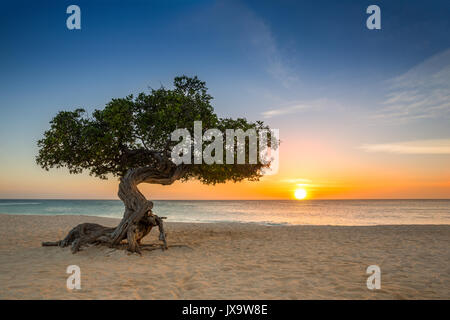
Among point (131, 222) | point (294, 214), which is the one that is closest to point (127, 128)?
point (131, 222)

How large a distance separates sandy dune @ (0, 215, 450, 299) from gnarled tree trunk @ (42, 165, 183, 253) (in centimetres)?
54

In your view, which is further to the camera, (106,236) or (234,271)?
(106,236)

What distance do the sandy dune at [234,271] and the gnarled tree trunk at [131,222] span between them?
0.54 meters

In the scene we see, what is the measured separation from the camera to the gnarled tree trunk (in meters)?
13.6

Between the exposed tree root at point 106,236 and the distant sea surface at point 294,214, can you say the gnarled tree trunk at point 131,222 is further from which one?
the distant sea surface at point 294,214

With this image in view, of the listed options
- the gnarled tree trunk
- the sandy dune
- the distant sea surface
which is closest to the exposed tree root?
the gnarled tree trunk

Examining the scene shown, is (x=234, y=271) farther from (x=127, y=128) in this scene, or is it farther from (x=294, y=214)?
(x=294, y=214)

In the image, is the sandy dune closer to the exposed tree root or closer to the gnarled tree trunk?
the exposed tree root

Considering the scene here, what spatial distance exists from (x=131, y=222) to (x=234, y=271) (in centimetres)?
571

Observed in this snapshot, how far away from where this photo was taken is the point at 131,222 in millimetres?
13641

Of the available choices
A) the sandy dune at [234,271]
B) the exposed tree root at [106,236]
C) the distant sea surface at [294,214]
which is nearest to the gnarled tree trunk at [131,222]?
the exposed tree root at [106,236]
